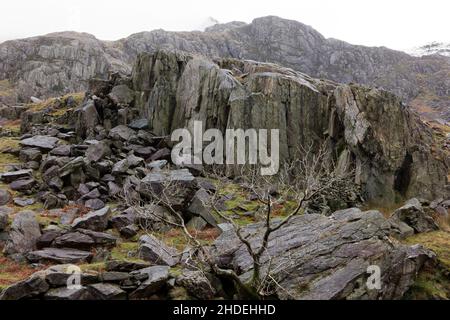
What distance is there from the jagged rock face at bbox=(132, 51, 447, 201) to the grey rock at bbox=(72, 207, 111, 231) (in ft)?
65.1

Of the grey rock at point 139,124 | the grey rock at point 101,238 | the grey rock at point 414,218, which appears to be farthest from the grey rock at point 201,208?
the grey rock at point 139,124

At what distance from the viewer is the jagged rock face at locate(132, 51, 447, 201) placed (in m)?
40.8

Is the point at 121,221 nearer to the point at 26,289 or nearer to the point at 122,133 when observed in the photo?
the point at 26,289

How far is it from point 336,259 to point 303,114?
28510mm

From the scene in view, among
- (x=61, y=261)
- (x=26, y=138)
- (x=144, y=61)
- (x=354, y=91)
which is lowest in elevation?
(x=61, y=261)

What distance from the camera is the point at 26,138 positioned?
183 ft

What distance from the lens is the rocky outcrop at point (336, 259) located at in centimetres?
1955

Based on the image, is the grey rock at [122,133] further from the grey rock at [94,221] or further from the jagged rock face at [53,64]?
the jagged rock face at [53,64]

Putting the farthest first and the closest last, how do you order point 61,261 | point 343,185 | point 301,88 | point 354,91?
point 301,88
point 354,91
point 343,185
point 61,261

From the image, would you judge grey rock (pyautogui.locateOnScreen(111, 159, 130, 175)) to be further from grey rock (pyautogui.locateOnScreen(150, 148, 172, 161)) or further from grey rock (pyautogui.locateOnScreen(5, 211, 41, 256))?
grey rock (pyautogui.locateOnScreen(5, 211, 41, 256))
